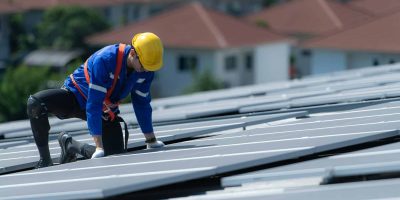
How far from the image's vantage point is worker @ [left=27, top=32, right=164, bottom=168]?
614 cm

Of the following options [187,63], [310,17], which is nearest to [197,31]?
[187,63]

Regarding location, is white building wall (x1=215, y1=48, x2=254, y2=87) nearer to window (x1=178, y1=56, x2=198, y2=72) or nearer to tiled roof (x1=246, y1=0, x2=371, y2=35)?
window (x1=178, y1=56, x2=198, y2=72)

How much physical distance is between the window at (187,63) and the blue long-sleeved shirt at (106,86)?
3528 cm

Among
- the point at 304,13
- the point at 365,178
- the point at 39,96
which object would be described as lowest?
the point at 365,178

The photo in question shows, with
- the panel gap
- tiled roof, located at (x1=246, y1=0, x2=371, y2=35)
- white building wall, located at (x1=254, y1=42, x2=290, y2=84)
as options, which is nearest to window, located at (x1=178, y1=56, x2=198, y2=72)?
white building wall, located at (x1=254, y1=42, x2=290, y2=84)

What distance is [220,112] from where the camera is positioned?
888 centimetres

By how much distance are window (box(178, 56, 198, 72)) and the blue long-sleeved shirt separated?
116 ft

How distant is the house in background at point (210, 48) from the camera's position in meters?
40.8

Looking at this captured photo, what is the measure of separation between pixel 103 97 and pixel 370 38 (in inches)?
1108

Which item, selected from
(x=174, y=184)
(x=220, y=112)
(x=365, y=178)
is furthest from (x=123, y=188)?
(x=220, y=112)

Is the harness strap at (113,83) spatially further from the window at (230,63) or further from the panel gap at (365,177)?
the window at (230,63)

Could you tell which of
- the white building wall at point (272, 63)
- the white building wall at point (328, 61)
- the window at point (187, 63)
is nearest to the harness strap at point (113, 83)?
the white building wall at point (328, 61)

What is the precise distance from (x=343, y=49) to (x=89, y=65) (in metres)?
27.8

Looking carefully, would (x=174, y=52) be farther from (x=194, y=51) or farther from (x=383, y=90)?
(x=383, y=90)
